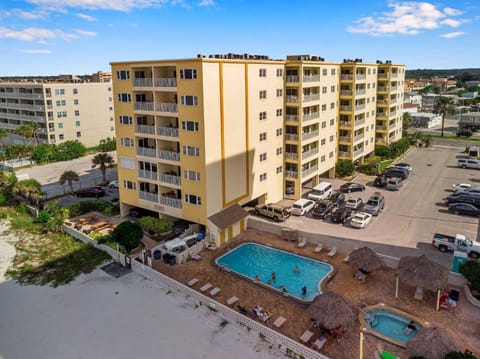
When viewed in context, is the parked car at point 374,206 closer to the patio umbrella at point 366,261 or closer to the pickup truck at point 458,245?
the pickup truck at point 458,245

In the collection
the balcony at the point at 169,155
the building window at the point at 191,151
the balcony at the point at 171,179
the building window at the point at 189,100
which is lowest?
the balcony at the point at 171,179

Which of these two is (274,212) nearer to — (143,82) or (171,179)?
(171,179)

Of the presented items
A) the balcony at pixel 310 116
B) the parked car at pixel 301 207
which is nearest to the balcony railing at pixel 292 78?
the balcony at pixel 310 116

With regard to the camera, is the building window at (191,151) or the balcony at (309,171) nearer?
the building window at (191,151)

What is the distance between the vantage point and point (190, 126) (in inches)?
1369

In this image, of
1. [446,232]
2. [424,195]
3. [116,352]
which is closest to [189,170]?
[116,352]

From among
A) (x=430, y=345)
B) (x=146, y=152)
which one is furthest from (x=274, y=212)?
(x=430, y=345)

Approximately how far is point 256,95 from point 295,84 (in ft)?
24.6

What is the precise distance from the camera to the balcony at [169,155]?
36.7 m

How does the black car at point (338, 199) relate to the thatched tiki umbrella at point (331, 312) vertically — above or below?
above

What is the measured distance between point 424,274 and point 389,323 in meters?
4.09

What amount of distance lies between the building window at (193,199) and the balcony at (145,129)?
23.1ft

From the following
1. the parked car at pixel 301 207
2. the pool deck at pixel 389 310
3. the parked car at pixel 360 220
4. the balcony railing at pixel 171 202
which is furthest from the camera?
the parked car at pixel 301 207

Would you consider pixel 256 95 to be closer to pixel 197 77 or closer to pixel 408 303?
pixel 197 77
